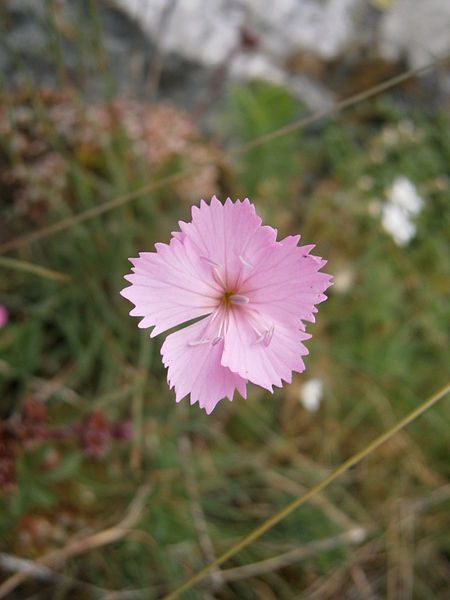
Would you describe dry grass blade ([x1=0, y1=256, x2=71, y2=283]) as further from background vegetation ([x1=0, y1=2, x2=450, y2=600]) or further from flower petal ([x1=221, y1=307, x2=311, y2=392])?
flower petal ([x1=221, y1=307, x2=311, y2=392])

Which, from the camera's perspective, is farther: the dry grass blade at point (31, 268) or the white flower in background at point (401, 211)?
the white flower in background at point (401, 211)

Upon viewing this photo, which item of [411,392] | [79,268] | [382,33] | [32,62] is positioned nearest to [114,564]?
[79,268]

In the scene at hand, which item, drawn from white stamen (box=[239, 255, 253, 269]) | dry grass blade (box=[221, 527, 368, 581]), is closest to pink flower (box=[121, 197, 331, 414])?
white stamen (box=[239, 255, 253, 269])

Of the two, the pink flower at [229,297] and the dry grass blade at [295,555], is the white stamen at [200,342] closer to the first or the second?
the pink flower at [229,297]

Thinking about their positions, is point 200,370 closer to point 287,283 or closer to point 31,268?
point 287,283

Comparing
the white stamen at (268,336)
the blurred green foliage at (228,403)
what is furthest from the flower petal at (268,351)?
the blurred green foliage at (228,403)

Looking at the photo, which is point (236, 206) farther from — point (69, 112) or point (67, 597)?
point (69, 112)
